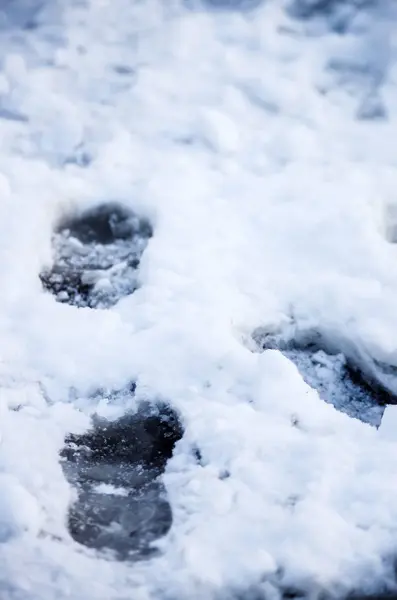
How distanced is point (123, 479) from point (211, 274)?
31.2 inches

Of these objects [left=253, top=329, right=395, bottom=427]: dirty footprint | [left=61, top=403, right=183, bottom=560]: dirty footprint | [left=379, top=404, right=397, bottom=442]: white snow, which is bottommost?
[left=61, top=403, right=183, bottom=560]: dirty footprint

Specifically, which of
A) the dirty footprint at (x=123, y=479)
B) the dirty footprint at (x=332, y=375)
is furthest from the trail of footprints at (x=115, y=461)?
the dirty footprint at (x=332, y=375)

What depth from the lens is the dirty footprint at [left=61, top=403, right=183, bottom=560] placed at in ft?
4.72

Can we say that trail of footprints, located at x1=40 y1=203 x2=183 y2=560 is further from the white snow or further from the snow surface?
the white snow

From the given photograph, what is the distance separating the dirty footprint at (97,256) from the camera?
2.06 meters

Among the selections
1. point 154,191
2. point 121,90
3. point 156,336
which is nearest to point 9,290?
point 156,336

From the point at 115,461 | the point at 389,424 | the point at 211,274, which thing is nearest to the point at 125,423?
the point at 115,461

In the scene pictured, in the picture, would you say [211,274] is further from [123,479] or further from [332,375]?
[123,479]

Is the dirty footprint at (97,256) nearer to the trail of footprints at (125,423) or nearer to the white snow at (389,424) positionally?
the trail of footprints at (125,423)

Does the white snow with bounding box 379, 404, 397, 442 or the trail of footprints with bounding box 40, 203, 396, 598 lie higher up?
the white snow with bounding box 379, 404, 397, 442

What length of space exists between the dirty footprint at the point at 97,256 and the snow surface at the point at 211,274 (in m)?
0.06

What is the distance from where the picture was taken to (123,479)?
157cm

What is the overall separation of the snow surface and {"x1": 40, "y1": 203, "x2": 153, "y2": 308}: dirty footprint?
6cm

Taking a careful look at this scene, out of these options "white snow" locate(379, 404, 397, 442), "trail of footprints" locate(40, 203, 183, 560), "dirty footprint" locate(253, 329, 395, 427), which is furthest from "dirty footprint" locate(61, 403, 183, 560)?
"white snow" locate(379, 404, 397, 442)
